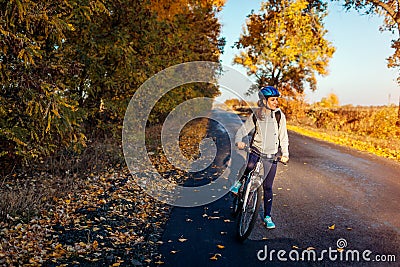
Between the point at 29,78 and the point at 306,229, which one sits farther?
the point at 29,78

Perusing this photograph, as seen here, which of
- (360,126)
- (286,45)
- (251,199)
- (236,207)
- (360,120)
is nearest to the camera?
(251,199)

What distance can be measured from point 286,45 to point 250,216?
2780 cm

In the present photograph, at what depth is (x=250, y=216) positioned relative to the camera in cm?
487

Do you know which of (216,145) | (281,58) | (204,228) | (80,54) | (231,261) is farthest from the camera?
(281,58)

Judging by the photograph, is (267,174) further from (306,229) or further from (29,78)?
(29,78)

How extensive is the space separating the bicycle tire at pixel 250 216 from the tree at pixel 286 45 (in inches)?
1031

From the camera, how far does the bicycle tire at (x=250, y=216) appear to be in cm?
469

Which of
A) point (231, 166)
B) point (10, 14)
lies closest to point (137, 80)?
point (231, 166)

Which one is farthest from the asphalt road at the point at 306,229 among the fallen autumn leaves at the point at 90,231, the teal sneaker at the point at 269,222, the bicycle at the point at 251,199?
the fallen autumn leaves at the point at 90,231

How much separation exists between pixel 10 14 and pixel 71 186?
3419 mm

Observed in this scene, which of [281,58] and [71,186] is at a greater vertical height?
Answer: [281,58]

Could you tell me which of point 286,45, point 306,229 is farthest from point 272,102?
point 286,45

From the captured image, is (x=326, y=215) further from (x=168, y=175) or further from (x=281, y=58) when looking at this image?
(x=281, y=58)

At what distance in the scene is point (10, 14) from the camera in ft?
18.9
